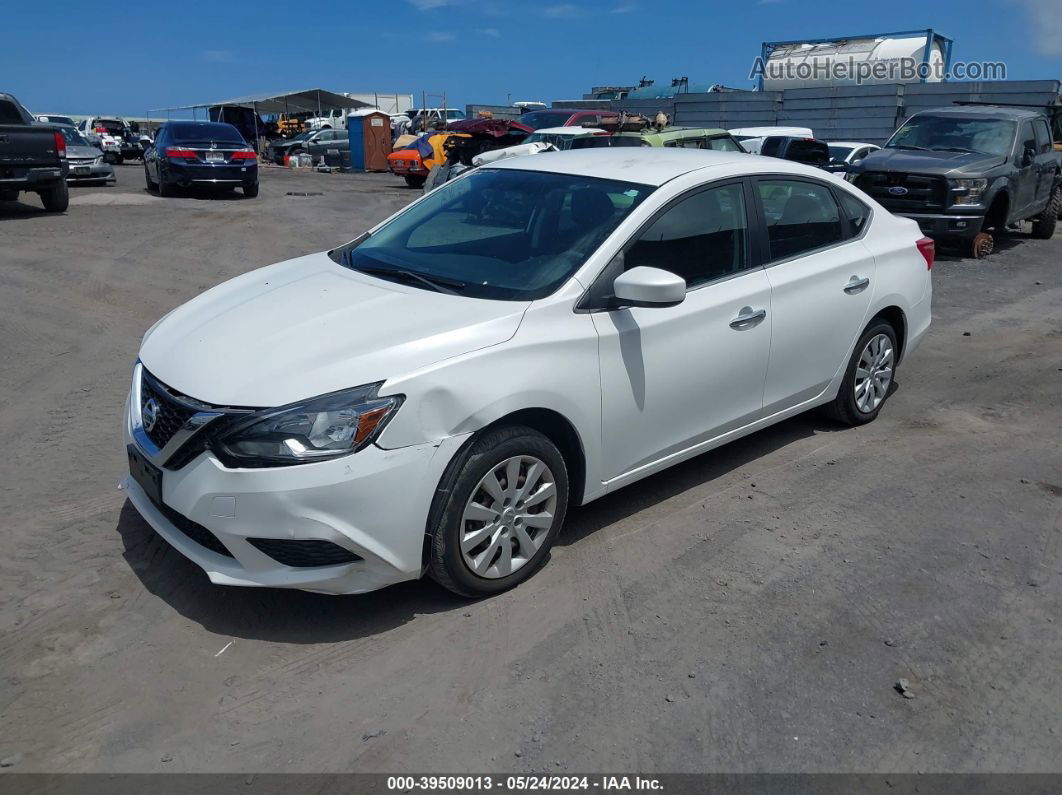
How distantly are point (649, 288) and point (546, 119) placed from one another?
66.2ft

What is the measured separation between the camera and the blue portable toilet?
31.9m

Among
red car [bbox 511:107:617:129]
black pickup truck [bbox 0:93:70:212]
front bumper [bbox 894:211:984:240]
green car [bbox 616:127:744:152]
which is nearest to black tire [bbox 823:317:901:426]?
front bumper [bbox 894:211:984:240]

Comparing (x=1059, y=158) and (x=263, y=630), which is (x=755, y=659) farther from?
(x=1059, y=158)

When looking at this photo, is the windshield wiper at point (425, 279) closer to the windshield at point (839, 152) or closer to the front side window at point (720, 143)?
the front side window at point (720, 143)

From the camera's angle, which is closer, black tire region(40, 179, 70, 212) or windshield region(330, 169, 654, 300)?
windshield region(330, 169, 654, 300)

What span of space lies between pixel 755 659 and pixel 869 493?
6.08 feet

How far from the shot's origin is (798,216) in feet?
17.1

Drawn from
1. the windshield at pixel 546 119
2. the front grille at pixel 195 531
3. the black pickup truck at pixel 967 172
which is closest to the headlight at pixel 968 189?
the black pickup truck at pixel 967 172

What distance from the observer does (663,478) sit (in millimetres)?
5141

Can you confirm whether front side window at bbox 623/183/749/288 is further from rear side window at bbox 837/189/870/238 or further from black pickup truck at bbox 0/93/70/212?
black pickup truck at bbox 0/93/70/212

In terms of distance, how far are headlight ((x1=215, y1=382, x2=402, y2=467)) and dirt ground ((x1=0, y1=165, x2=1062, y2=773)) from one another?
2.54 ft

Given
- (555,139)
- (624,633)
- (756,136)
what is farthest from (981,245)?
(624,633)
